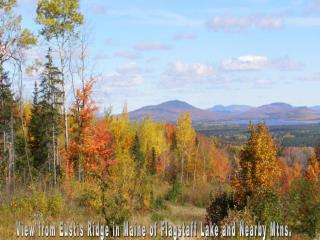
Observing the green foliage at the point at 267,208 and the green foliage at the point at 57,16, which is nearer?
the green foliage at the point at 267,208

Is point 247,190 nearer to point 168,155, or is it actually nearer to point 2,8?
point 2,8

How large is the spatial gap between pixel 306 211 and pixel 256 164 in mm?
3332

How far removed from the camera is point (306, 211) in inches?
733

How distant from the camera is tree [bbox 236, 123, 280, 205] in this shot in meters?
21.0

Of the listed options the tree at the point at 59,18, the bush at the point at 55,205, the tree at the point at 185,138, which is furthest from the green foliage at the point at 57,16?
the tree at the point at 185,138

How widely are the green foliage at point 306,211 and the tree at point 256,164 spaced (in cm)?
190

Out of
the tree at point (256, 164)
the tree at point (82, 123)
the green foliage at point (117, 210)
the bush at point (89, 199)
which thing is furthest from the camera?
the tree at point (82, 123)

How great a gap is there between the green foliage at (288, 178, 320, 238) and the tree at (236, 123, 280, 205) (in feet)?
6.23

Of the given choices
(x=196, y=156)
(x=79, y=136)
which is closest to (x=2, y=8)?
(x=79, y=136)

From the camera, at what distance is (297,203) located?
18250mm

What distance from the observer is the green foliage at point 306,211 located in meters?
18.0

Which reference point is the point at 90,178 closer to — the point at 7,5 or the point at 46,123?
the point at 7,5

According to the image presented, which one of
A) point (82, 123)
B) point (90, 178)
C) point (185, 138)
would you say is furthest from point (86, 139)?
point (185, 138)

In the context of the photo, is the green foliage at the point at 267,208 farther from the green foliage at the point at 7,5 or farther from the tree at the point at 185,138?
the tree at the point at 185,138
